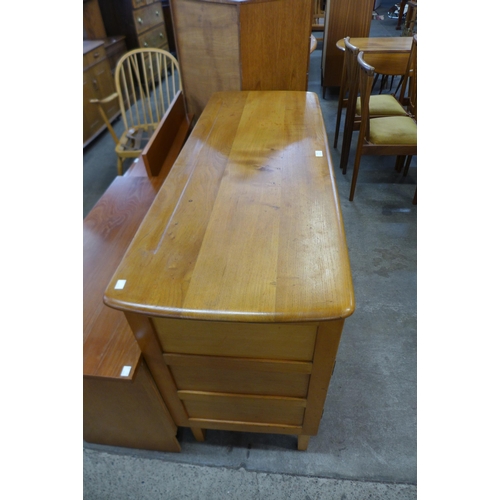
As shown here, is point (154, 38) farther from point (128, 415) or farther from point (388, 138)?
point (128, 415)

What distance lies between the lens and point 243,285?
73cm

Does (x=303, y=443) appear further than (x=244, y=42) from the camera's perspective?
No

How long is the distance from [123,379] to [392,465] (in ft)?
3.24

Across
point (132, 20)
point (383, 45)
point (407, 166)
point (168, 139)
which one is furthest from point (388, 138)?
point (132, 20)

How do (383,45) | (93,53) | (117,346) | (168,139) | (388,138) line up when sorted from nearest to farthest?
(117,346) → (168,139) → (388,138) → (383,45) → (93,53)

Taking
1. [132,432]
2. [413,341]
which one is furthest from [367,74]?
[132,432]

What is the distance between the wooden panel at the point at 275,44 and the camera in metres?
1.44

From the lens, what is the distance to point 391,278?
1826 millimetres

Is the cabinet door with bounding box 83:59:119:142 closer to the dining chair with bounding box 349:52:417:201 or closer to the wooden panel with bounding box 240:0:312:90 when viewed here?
the wooden panel with bounding box 240:0:312:90

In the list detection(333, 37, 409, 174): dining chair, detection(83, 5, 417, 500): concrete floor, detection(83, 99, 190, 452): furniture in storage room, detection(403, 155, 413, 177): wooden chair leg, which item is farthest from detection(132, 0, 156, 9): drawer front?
detection(83, 5, 417, 500): concrete floor

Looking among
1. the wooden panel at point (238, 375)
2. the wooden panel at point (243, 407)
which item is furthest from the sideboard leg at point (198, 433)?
the wooden panel at point (238, 375)

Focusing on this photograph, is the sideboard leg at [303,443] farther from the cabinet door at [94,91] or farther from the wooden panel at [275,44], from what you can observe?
the cabinet door at [94,91]

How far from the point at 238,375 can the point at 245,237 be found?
37cm

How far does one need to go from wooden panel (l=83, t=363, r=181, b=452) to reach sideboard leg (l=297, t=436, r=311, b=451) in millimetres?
436
